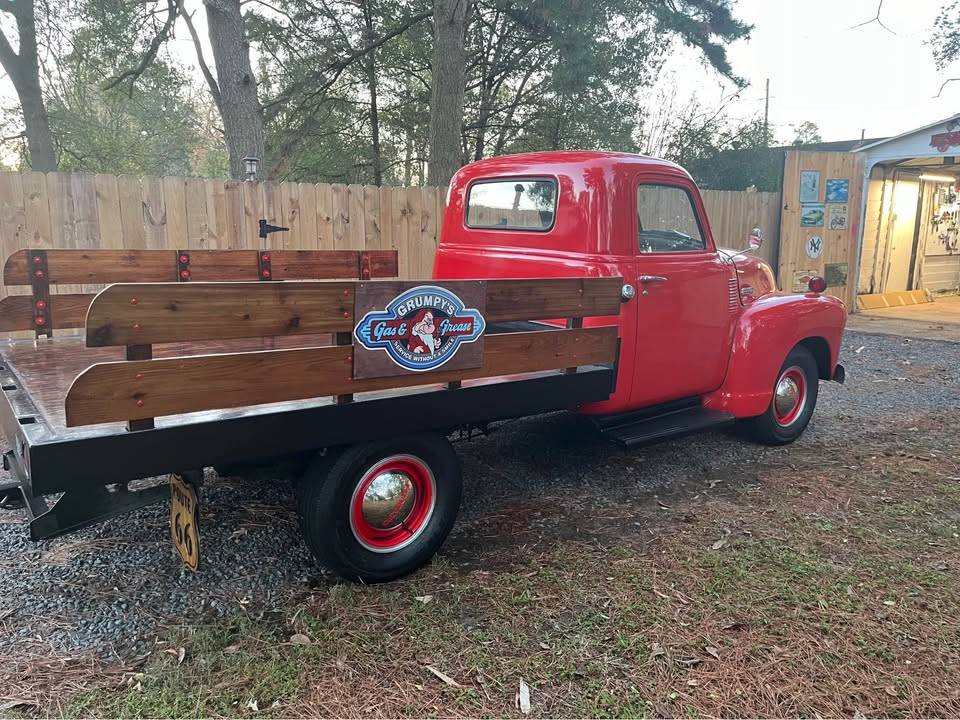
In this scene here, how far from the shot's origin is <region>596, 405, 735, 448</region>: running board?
4.23m

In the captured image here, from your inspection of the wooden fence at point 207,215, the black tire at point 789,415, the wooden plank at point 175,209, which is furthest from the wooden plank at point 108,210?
the black tire at point 789,415

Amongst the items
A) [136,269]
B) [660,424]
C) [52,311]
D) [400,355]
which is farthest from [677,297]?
[52,311]

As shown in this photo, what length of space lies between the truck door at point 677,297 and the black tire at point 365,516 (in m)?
1.45

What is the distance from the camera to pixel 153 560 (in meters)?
3.48

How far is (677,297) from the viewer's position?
438 cm

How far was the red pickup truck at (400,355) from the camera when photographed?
2.54 meters

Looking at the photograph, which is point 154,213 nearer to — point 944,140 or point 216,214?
point 216,214

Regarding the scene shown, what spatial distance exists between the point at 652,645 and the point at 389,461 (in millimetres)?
1348

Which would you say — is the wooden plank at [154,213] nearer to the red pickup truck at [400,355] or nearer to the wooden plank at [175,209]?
the wooden plank at [175,209]

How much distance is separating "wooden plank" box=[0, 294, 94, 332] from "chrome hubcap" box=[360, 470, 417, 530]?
1791 millimetres

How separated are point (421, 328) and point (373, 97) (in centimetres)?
1240

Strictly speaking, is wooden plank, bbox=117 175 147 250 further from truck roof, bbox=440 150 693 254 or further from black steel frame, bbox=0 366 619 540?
truck roof, bbox=440 150 693 254

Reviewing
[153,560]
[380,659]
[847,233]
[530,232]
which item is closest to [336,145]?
[847,233]

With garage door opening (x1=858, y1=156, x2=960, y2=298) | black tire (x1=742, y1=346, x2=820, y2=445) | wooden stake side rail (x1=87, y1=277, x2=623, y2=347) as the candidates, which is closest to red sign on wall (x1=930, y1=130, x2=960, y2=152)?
garage door opening (x1=858, y1=156, x2=960, y2=298)
